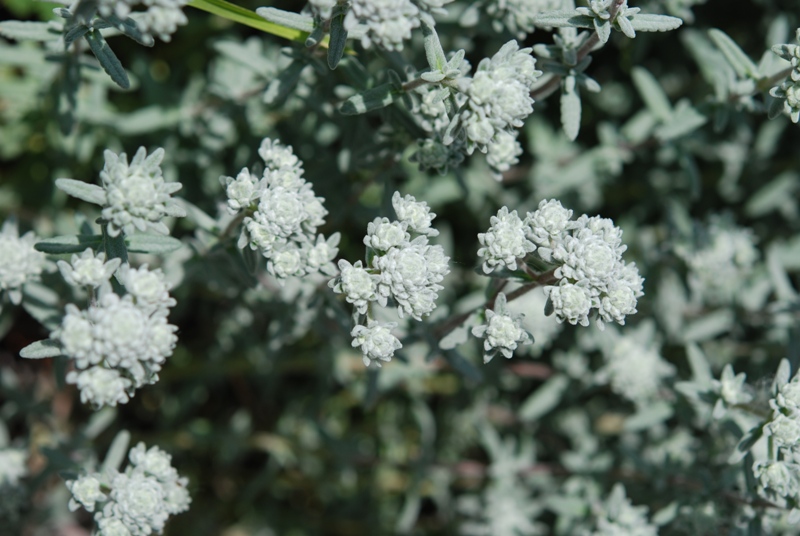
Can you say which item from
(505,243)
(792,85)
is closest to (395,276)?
(505,243)

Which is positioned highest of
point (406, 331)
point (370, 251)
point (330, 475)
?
Result: point (370, 251)

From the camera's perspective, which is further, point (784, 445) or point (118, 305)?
point (784, 445)

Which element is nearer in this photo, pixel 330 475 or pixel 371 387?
pixel 371 387

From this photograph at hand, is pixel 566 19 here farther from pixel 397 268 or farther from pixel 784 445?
pixel 784 445

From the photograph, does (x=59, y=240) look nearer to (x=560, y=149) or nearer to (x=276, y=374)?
(x=276, y=374)

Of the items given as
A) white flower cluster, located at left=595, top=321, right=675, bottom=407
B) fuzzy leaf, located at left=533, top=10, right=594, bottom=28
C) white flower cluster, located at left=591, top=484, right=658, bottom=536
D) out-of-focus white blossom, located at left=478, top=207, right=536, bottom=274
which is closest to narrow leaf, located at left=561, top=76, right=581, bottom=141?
fuzzy leaf, located at left=533, top=10, right=594, bottom=28

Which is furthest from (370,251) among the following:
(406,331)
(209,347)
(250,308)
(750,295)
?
(750,295)

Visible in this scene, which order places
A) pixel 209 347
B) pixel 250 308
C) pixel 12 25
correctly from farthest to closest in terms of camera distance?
pixel 209 347 → pixel 250 308 → pixel 12 25
